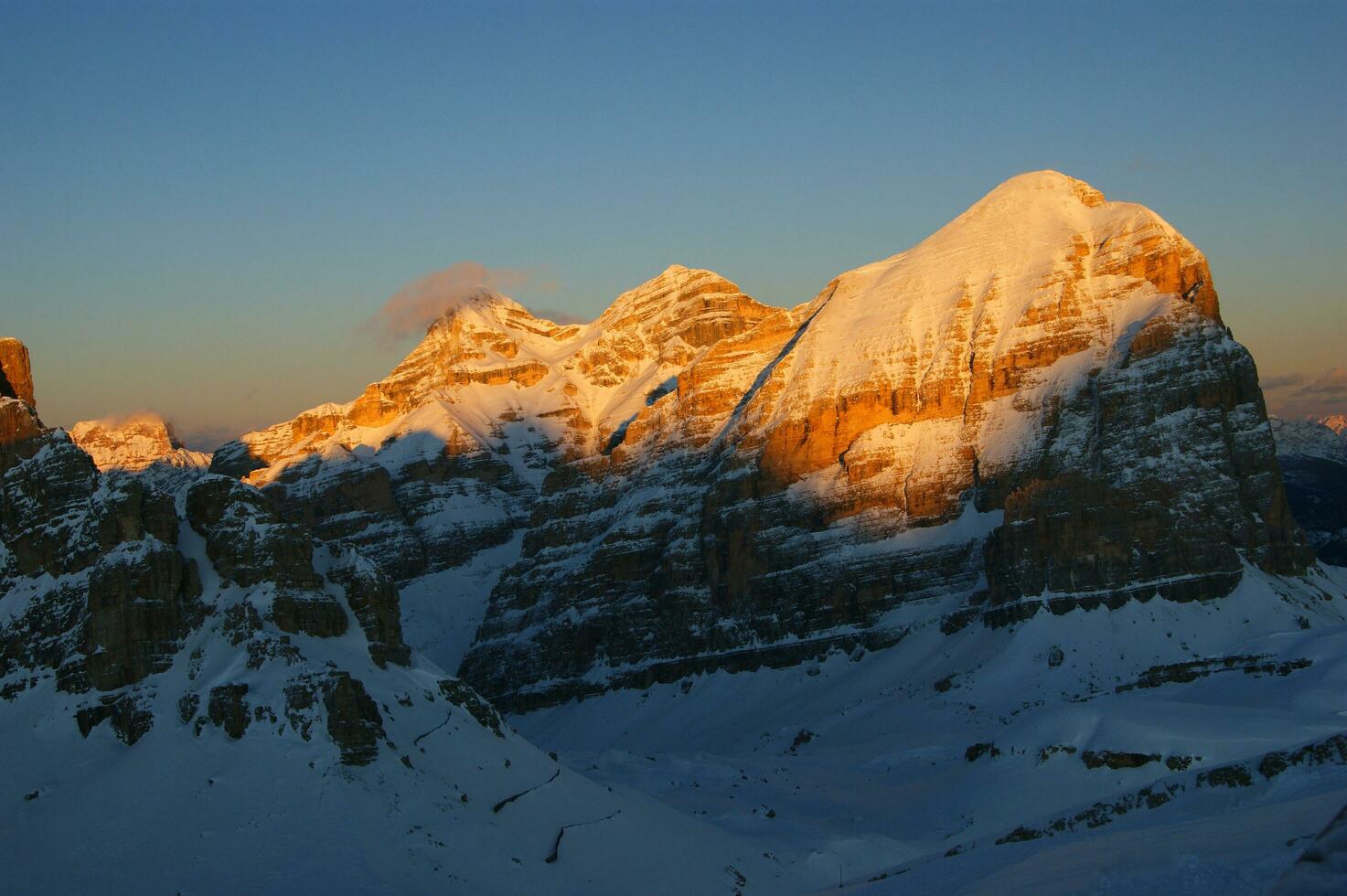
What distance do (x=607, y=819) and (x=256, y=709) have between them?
16.5 m

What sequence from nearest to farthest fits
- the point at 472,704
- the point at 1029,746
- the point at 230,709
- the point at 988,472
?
the point at 230,709 → the point at 472,704 → the point at 1029,746 → the point at 988,472

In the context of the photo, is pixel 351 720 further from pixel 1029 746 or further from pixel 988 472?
pixel 988 472

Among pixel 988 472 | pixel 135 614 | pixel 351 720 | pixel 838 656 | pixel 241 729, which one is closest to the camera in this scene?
pixel 241 729

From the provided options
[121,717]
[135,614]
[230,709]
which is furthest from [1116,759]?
[121,717]

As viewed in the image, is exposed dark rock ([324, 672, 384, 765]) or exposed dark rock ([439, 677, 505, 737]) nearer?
exposed dark rock ([324, 672, 384, 765])

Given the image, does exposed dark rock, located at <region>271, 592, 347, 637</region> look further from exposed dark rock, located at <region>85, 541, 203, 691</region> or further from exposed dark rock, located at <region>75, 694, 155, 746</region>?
exposed dark rock, located at <region>75, 694, 155, 746</region>

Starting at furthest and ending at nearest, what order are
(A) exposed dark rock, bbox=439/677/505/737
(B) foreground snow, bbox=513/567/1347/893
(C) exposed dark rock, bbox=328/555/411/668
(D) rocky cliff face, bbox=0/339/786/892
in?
(C) exposed dark rock, bbox=328/555/411/668
(A) exposed dark rock, bbox=439/677/505/737
(D) rocky cliff face, bbox=0/339/786/892
(B) foreground snow, bbox=513/567/1347/893

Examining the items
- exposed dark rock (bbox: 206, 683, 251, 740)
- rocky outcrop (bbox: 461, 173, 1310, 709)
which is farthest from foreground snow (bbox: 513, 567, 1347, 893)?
exposed dark rock (bbox: 206, 683, 251, 740)

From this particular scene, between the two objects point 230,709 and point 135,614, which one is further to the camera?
point 135,614

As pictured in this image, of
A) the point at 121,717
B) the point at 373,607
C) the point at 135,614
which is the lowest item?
the point at 121,717

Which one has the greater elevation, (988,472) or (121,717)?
(121,717)

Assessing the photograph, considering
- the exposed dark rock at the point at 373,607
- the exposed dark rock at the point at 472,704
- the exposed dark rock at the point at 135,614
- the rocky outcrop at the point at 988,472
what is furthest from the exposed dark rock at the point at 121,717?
the rocky outcrop at the point at 988,472

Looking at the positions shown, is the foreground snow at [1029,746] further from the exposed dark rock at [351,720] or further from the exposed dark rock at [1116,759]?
the exposed dark rock at [351,720]

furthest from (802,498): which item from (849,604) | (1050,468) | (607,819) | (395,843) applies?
(395,843)
